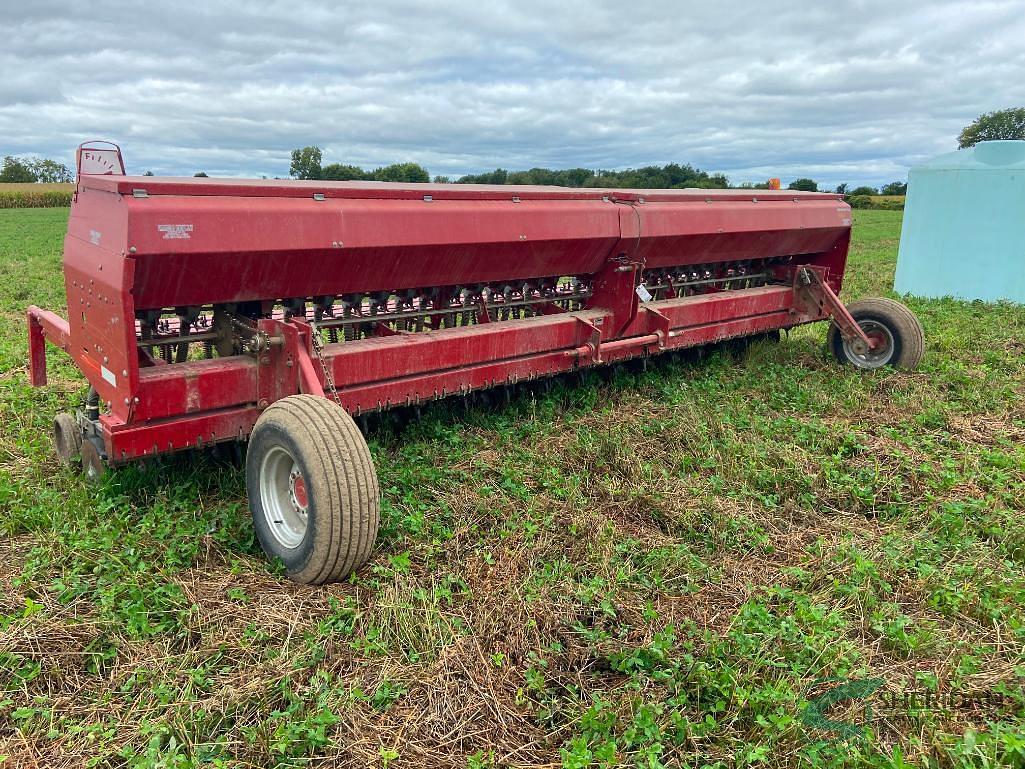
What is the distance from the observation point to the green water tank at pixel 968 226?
1074 centimetres

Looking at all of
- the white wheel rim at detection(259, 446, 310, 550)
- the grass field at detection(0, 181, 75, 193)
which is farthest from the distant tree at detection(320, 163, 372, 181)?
the grass field at detection(0, 181, 75, 193)

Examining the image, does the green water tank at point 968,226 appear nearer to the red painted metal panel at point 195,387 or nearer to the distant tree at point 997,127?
the red painted metal panel at point 195,387

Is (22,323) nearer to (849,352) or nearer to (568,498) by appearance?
(568,498)

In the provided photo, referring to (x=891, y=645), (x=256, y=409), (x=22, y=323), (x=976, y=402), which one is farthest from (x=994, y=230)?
(x=22, y=323)

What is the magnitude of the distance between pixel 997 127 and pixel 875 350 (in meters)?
69.7

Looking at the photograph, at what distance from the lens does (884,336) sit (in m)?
6.45

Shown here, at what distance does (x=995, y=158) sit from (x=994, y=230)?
1.03m

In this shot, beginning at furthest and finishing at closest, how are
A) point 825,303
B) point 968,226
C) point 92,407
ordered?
point 968,226
point 825,303
point 92,407

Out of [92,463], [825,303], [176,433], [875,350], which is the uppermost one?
[825,303]

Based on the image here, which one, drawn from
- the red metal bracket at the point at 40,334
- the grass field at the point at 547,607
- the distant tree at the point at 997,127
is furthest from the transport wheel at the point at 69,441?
the distant tree at the point at 997,127

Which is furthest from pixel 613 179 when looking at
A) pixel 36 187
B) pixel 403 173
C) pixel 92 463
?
pixel 36 187

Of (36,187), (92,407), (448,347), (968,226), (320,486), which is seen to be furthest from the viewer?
(36,187)

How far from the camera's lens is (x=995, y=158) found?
10.9 meters

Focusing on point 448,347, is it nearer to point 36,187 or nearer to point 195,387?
point 195,387
